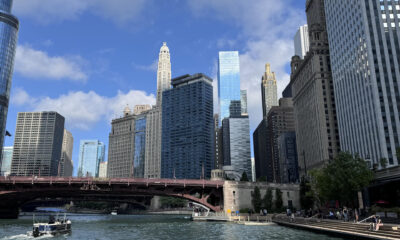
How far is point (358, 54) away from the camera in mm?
117375

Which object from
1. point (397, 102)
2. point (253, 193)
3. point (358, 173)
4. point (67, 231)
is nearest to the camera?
point (67, 231)

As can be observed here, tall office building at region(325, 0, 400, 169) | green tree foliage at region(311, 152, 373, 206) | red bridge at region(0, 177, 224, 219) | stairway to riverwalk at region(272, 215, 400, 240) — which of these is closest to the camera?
stairway to riverwalk at region(272, 215, 400, 240)

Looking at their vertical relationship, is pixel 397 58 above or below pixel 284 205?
above

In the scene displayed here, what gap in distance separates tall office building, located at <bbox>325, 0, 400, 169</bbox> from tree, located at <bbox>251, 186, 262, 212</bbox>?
3994 cm

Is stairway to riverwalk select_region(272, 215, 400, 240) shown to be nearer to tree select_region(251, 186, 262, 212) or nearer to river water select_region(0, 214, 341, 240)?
river water select_region(0, 214, 341, 240)

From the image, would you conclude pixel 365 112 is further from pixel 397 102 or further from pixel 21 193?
pixel 21 193

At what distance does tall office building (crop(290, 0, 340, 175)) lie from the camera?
467 feet

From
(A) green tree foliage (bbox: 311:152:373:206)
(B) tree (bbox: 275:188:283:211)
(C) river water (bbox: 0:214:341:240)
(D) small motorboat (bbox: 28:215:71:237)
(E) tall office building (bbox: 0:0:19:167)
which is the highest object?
(E) tall office building (bbox: 0:0:19:167)

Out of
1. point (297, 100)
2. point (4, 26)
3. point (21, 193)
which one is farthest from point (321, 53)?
point (4, 26)

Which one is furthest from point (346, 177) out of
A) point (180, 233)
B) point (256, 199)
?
point (256, 199)

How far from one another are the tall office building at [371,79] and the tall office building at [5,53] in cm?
16777

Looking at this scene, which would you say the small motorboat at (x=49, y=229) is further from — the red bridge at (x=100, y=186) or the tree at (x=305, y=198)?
the tree at (x=305, y=198)

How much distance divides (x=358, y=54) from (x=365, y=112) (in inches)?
815

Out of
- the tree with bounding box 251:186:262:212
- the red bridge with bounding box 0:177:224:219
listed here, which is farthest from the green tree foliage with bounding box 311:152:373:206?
the red bridge with bounding box 0:177:224:219
